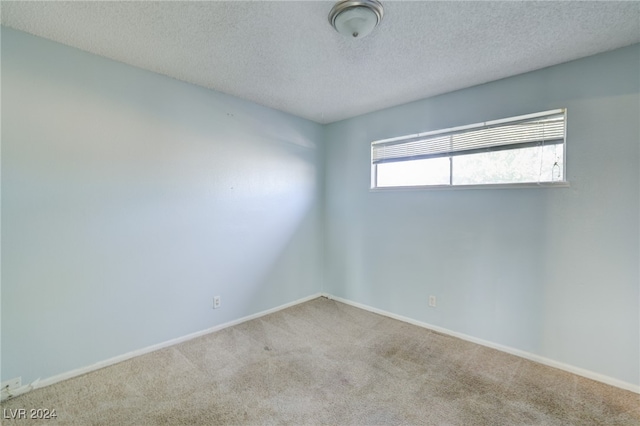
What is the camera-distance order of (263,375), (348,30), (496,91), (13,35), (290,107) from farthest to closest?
(290,107) → (496,91) → (263,375) → (13,35) → (348,30)

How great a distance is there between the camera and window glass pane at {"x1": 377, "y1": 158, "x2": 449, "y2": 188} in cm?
291

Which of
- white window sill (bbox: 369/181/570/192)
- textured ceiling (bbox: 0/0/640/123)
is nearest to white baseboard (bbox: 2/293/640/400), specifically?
white window sill (bbox: 369/181/570/192)

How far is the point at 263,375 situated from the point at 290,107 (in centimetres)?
283

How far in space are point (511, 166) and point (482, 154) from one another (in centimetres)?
27

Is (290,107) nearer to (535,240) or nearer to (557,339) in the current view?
(535,240)

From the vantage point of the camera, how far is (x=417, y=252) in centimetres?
304

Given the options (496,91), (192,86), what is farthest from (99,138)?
(496,91)

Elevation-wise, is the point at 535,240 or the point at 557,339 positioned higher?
the point at 535,240

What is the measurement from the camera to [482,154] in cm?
264

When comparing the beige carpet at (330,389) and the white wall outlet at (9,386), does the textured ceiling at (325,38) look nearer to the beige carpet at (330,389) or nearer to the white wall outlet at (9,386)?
the white wall outlet at (9,386)

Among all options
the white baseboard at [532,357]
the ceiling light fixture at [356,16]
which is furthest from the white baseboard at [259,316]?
the ceiling light fixture at [356,16]

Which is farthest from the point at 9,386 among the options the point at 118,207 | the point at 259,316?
the point at 259,316

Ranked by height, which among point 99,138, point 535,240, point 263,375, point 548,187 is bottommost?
point 263,375

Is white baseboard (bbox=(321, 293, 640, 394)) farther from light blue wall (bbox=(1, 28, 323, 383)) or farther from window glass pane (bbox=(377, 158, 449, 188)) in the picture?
light blue wall (bbox=(1, 28, 323, 383))
